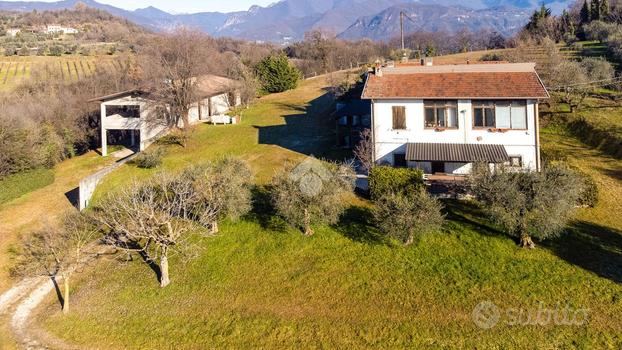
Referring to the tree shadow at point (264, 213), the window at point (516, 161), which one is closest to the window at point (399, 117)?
the window at point (516, 161)

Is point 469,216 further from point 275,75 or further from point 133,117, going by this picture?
point 275,75

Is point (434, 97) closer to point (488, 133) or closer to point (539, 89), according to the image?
point (488, 133)

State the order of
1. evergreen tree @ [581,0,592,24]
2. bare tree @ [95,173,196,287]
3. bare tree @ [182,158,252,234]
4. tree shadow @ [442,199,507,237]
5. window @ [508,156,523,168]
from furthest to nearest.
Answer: evergreen tree @ [581,0,592,24]
window @ [508,156,523,168]
bare tree @ [182,158,252,234]
tree shadow @ [442,199,507,237]
bare tree @ [95,173,196,287]

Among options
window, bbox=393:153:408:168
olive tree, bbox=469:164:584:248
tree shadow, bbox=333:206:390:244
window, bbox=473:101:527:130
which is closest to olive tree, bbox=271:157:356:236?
tree shadow, bbox=333:206:390:244

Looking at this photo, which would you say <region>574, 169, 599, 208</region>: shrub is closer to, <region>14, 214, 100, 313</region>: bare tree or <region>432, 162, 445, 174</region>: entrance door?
<region>432, 162, 445, 174</region>: entrance door

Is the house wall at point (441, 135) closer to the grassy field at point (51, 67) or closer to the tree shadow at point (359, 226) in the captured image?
the tree shadow at point (359, 226)

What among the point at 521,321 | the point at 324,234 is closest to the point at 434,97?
the point at 324,234
